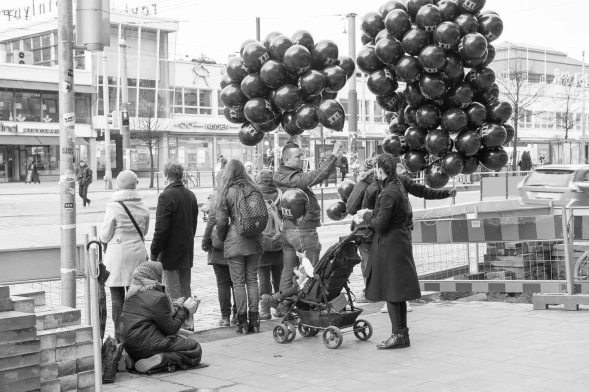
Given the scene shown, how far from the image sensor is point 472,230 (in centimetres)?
1034

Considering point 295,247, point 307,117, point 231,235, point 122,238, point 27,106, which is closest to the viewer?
point 122,238

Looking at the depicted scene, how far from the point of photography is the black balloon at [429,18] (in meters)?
9.35

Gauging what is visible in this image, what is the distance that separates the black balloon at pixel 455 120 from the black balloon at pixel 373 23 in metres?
1.50

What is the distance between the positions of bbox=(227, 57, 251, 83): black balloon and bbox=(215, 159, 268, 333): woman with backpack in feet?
5.26

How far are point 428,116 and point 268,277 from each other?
282 centimetres

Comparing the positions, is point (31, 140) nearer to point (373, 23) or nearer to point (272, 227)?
point (373, 23)

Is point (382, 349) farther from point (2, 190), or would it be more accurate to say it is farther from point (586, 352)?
point (2, 190)

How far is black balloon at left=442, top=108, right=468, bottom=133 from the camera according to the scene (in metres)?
9.47

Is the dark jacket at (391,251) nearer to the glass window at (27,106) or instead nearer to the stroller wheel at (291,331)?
the stroller wheel at (291,331)

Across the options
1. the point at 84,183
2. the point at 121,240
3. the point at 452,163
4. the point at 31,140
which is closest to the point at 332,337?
the point at 121,240

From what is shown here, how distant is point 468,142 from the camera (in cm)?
955

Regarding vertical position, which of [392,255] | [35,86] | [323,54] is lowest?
[392,255]

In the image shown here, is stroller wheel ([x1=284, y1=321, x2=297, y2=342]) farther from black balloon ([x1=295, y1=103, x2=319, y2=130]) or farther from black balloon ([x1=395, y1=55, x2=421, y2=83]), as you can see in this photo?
black balloon ([x1=395, y1=55, x2=421, y2=83])

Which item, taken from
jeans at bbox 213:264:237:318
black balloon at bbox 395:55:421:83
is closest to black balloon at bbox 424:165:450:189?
black balloon at bbox 395:55:421:83
